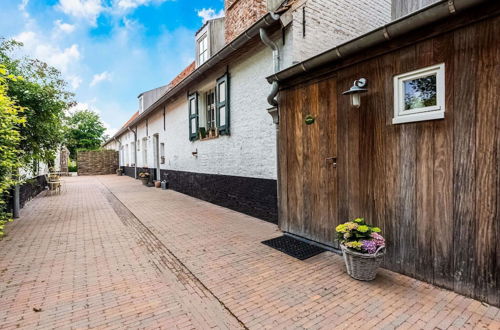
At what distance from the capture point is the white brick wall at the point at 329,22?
15.0ft

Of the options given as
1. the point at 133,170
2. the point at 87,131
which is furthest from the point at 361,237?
the point at 87,131

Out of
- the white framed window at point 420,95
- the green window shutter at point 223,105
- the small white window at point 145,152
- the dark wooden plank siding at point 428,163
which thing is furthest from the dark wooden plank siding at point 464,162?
the small white window at point 145,152

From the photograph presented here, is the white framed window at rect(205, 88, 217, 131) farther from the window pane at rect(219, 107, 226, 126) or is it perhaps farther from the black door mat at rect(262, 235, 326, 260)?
the black door mat at rect(262, 235, 326, 260)

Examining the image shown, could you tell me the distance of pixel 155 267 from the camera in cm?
315

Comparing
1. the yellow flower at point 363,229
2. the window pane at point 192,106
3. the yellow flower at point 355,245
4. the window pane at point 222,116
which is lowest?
the yellow flower at point 355,245

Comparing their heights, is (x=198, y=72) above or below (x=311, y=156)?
above

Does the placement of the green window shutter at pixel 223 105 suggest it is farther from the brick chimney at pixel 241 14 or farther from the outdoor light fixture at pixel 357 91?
the outdoor light fixture at pixel 357 91

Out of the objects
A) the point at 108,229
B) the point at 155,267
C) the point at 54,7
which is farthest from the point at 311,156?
the point at 54,7

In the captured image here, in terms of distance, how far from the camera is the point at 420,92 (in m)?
2.59

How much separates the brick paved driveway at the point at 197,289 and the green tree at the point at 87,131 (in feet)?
101

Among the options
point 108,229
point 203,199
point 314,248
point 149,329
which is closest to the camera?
point 149,329

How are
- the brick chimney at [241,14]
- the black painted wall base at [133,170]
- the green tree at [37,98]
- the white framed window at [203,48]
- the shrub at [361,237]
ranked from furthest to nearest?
the black painted wall base at [133,170], the white framed window at [203,48], the brick chimney at [241,14], the green tree at [37,98], the shrub at [361,237]

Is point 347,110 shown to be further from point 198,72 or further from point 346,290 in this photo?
point 198,72

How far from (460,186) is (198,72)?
6.56 meters
